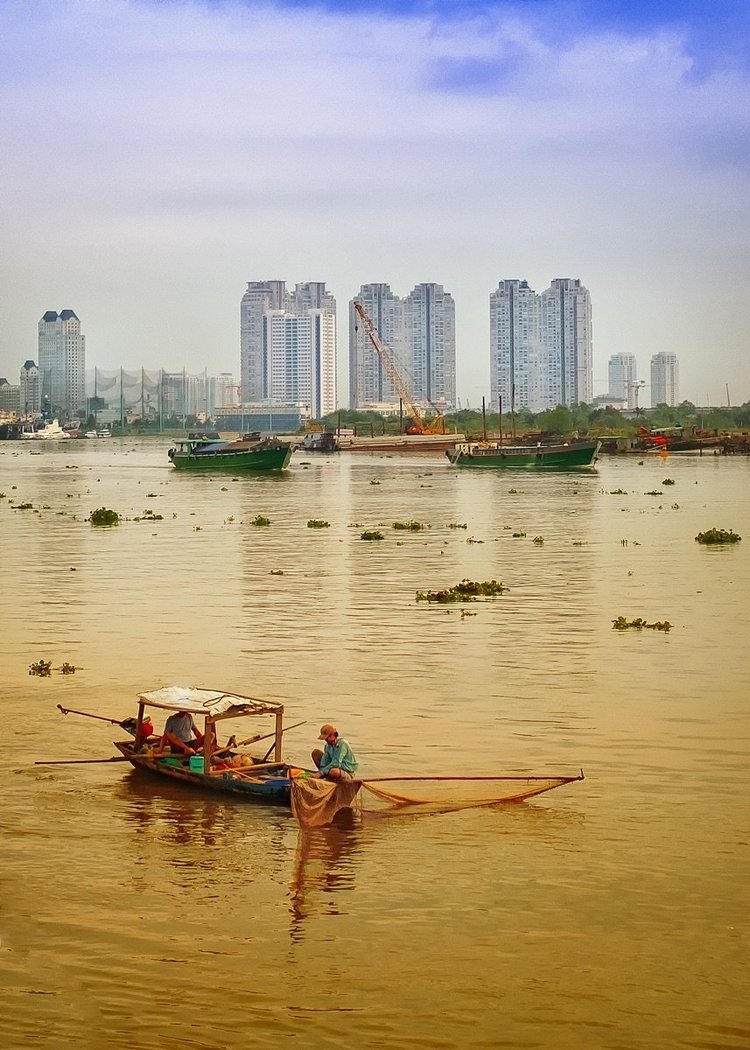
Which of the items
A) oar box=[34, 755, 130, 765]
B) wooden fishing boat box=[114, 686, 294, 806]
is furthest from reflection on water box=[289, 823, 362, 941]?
oar box=[34, 755, 130, 765]

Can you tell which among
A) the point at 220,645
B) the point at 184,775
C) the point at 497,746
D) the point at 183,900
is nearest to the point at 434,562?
the point at 220,645

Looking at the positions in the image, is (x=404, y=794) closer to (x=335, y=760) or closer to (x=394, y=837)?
(x=394, y=837)

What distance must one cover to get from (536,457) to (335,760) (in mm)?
109838

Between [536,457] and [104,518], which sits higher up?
[536,457]

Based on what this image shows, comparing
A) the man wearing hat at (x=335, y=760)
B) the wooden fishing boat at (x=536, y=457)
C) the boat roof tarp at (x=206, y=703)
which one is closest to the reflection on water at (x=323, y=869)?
the man wearing hat at (x=335, y=760)

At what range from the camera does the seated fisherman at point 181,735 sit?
16.9 metres

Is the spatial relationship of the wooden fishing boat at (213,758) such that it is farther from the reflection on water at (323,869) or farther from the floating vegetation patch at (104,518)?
the floating vegetation patch at (104,518)

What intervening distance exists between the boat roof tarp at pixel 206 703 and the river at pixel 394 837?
1041 millimetres

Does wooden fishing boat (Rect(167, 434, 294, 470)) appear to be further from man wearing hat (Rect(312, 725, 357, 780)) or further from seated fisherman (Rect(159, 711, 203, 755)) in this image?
man wearing hat (Rect(312, 725, 357, 780))

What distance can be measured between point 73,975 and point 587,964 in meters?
4.35

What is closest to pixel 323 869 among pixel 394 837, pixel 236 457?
pixel 394 837

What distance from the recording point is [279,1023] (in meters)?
11.0

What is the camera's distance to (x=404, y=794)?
16484 millimetres

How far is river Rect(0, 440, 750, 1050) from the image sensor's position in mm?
11273
